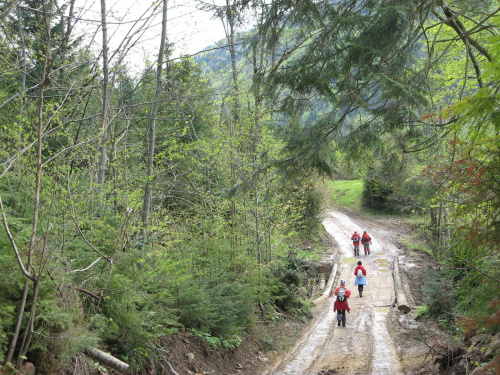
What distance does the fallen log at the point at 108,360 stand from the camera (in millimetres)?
5531

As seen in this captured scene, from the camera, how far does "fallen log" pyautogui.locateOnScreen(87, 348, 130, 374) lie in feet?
18.1

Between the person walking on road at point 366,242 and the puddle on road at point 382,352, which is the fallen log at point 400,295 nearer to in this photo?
the puddle on road at point 382,352

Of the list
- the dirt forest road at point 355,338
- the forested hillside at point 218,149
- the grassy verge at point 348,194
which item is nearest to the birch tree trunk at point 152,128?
the forested hillside at point 218,149

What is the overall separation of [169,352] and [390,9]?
6790mm

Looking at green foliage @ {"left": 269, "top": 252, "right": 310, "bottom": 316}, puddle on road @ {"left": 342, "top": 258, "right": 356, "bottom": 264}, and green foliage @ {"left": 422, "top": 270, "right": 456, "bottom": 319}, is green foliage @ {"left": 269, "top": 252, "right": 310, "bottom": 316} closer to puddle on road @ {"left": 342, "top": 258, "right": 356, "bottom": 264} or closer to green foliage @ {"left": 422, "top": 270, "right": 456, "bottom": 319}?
green foliage @ {"left": 422, "top": 270, "right": 456, "bottom": 319}

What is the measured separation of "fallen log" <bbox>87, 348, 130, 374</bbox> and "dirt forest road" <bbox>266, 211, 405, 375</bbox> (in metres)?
4.75

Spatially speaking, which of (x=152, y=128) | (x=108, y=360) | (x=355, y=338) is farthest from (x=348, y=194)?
(x=108, y=360)

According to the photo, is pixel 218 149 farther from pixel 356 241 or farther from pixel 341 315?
pixel 356 241

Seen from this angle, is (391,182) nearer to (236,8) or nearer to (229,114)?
(236,8)

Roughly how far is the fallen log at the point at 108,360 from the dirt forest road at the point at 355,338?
4.75 metres

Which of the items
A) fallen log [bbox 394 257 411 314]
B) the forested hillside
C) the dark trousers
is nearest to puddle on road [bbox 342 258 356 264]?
fallen log [bbox 394 257 411 314]

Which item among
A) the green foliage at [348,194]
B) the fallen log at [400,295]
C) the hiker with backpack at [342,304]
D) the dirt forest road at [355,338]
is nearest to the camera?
the dirt forest road at [355,338]

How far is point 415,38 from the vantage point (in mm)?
6684

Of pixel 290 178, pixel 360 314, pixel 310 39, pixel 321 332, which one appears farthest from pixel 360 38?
pixel 360 314
